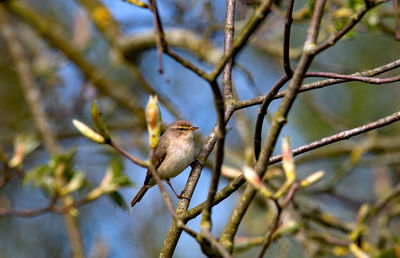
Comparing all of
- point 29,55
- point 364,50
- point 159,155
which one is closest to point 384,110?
point 364,50

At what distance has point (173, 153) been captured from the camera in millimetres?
4715

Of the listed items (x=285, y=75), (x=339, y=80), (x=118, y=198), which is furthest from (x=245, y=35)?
(x=118, y=198)

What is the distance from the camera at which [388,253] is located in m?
2.27

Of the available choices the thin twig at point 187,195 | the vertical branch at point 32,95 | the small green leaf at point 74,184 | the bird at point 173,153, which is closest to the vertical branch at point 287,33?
the thin twig at point 187,195

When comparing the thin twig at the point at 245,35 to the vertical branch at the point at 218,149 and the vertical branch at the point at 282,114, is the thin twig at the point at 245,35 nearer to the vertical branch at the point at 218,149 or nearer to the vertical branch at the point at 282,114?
the vertical branch at the point at 218,149

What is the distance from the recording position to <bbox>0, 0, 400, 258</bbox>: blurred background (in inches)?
205

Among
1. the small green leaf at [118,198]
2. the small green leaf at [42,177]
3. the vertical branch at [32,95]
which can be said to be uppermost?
the vertical branch at [32,95]

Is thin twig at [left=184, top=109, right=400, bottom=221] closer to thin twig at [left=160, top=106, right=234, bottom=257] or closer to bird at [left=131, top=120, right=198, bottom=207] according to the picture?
thin twig at [left=160, top=106, right=234, bottom=257]

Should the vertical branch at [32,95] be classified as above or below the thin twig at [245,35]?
above

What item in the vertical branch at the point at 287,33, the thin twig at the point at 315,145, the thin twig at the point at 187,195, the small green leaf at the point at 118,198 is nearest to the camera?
the vertical branch at the point at 287,33

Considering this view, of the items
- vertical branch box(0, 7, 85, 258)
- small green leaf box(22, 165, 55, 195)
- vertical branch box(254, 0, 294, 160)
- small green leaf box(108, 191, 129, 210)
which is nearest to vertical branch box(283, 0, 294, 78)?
vertical branch box(254, 0, 294, 160)

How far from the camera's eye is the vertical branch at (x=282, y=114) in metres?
1.51

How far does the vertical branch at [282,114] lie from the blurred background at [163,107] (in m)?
2.22

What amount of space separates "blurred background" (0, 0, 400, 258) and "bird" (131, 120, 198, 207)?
0.45m
